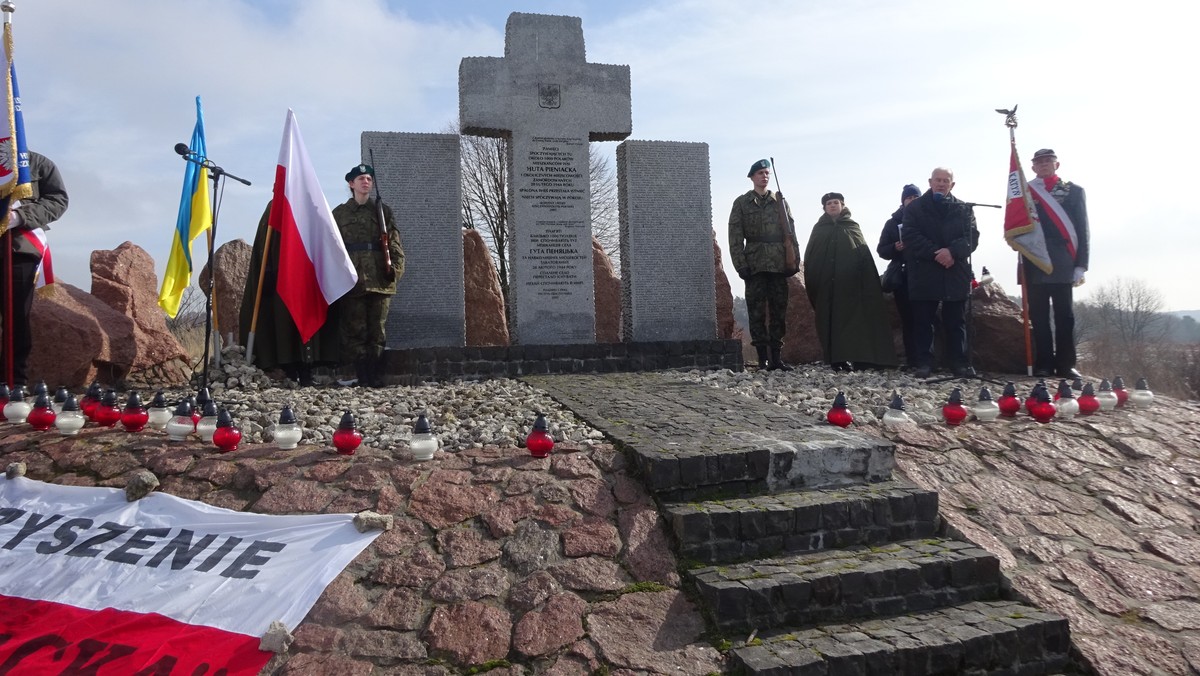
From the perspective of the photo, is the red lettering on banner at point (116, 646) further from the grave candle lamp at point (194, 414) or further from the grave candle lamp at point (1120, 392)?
the grave candle lamp at point (1120, 392)

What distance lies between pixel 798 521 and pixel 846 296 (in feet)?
15.4

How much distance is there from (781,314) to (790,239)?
2.37ft

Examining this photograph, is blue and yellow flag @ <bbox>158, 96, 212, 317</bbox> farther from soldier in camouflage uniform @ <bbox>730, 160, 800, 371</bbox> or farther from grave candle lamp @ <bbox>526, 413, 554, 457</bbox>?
soldier in camouflage uniform @ <bbox>730, 160, 800, 371</bbox>

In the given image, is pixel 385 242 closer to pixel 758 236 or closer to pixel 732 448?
pixel 758 236

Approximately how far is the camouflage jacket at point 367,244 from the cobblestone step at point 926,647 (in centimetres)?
511

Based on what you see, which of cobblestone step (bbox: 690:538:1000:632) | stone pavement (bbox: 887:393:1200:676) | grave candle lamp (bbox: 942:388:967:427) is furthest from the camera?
grave candle lamp (bbox: 942:388:967:427)

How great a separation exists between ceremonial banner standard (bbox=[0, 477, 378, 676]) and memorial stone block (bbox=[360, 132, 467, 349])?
13.7ft

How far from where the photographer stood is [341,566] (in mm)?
3422

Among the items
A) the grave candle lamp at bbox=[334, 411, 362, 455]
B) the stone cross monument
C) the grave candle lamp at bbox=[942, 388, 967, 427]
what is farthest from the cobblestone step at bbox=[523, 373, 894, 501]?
the stone cross monument

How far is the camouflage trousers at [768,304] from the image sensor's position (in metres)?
8.17

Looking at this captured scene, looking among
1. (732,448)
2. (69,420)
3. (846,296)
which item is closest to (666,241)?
(846,296)

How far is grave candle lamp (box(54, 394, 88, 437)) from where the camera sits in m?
4.57

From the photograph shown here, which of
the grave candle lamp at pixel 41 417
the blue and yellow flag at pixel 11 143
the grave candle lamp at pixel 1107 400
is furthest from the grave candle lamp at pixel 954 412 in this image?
the blue and yellow flag at pixel 11 143

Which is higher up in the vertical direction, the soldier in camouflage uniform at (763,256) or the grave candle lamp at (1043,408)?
the soldier in camouflage uniform at (763,256)
